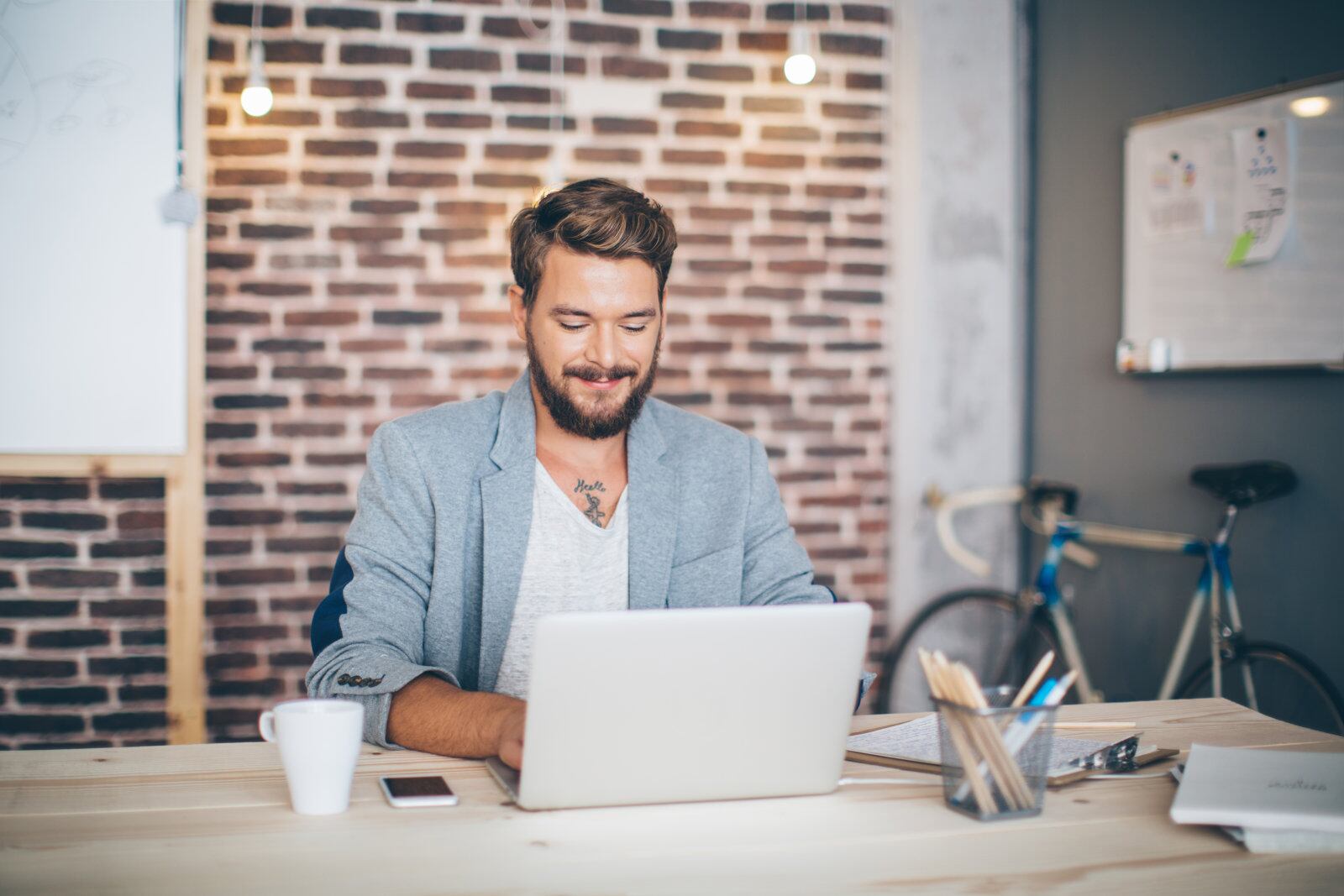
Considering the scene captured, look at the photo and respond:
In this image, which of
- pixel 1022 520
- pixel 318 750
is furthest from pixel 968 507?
pixel 318 750

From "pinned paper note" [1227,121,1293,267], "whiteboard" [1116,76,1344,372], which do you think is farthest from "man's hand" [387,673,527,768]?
"pinned paper note" [1227,121,1293,267]

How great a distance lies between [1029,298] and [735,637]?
2.79 meters

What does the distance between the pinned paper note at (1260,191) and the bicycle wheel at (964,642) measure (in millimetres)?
1207

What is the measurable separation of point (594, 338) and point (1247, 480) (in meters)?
1.67

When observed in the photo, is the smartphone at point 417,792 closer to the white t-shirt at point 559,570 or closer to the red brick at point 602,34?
the white t-shirt at point 559,570

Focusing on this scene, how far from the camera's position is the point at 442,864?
1016 mm

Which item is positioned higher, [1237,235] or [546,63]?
[546,63]

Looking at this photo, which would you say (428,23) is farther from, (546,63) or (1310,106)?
(1310,106)

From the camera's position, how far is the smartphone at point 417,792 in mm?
1172

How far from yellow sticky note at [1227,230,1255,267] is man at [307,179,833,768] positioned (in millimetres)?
1529

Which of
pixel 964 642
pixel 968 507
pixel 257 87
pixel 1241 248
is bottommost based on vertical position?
pixel 964 642

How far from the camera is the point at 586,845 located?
1062 mm

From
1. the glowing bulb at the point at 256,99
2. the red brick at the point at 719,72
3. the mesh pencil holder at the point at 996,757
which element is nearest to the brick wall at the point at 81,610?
the glowing bulb at the point at 256,99

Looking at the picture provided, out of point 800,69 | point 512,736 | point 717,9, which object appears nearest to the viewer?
point 512,736
